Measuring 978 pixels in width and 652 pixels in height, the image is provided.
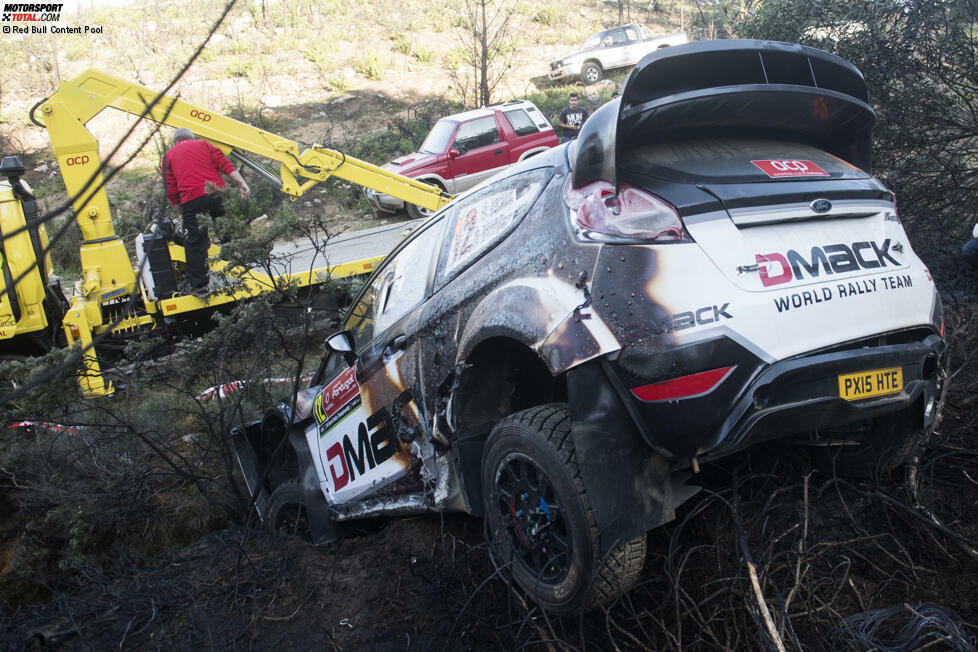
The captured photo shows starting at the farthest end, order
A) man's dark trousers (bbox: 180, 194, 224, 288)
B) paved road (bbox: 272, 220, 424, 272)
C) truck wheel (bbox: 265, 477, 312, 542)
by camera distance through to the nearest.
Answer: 1. paved road (bbox: 272, 220, 424, 272)
2. man's dark trousers (bbox: 180, 194, 224, 288)
3. truck wheel (bbox: 265, 477, 312, 542)

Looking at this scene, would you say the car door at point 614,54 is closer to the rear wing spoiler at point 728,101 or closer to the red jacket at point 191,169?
the red jacket at point 191,169

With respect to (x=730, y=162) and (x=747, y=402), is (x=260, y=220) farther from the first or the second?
(x=747, y=402)

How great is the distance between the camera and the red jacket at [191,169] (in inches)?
304

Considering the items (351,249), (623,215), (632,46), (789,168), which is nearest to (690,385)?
(623,215)

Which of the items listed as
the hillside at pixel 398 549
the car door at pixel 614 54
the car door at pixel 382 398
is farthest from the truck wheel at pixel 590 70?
the car door at pixel 382 398

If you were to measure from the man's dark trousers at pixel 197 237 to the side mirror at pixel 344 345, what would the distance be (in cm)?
477

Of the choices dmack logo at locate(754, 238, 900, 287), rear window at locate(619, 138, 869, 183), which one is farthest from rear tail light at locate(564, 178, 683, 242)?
dmack logo at locate(754, 238, 900, 287)

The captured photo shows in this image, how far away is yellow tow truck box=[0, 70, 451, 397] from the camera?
24.2 ft

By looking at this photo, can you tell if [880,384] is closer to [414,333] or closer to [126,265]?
[414,333]

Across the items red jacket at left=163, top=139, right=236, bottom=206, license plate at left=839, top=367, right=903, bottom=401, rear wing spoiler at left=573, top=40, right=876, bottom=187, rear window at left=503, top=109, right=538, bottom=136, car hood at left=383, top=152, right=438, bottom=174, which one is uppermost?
rear wing spoiler at left=573, top=40, right=876, bottom=187

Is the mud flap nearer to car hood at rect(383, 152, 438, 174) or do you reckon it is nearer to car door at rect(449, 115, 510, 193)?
car hood at rect(383, 152, 438, 174)

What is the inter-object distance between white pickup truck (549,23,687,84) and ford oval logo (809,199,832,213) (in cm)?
2146

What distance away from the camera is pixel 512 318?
2.59m

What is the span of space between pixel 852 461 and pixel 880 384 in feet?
2.73
